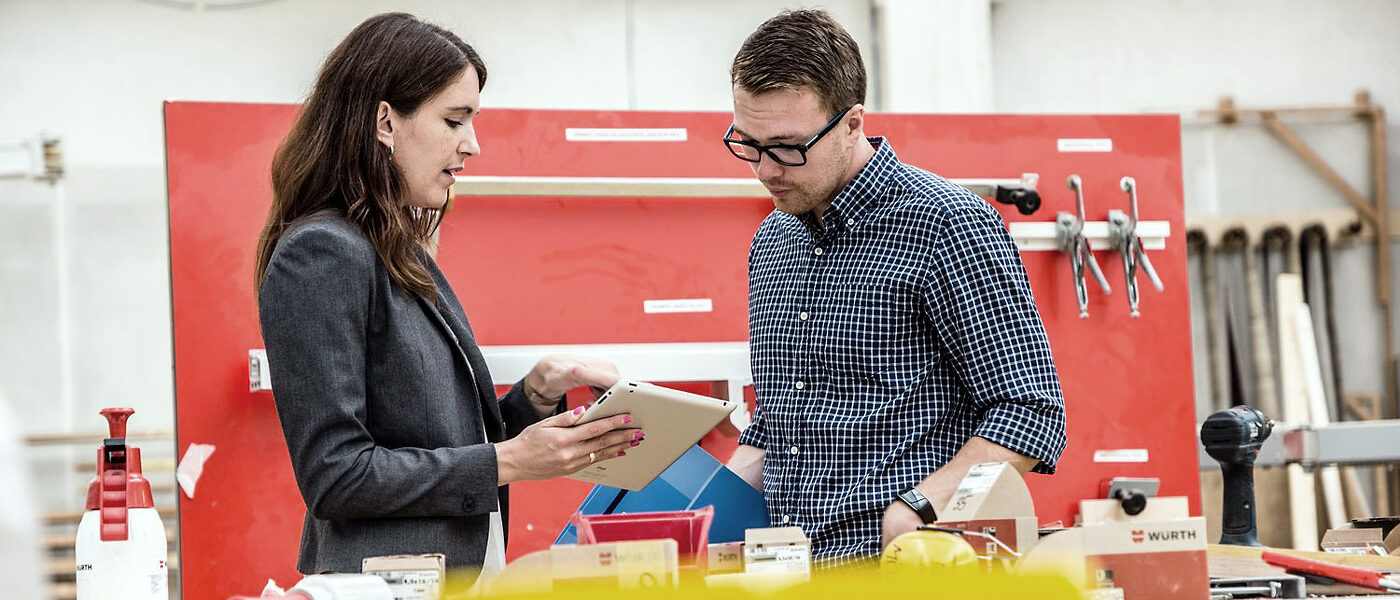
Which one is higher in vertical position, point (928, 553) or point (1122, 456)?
point (928, 553)

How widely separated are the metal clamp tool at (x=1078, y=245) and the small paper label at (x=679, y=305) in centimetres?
89

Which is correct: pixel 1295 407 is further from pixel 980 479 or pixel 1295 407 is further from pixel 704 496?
pixel 980 479

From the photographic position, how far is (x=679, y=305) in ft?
10.3

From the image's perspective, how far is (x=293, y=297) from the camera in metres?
1.65

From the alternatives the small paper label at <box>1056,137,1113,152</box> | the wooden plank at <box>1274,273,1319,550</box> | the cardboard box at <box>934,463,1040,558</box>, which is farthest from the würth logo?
the wooden plank at <box>1274,273,1319,550</box>

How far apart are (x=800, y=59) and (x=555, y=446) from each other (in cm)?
67

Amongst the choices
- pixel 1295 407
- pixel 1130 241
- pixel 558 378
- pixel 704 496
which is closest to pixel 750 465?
pixel 704 496

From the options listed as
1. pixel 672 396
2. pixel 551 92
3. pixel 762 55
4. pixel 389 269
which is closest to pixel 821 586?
pixel 672 396

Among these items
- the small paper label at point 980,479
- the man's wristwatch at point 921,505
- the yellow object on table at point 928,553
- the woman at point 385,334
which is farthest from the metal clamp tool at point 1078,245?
the yellow object on table at point 928,553

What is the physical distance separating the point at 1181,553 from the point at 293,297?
108 centimetres

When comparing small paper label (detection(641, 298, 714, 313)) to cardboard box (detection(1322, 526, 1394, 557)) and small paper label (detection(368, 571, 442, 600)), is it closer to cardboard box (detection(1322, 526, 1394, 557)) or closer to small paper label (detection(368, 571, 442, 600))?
cardboard box (detection(1322, 526, 1394, 557))

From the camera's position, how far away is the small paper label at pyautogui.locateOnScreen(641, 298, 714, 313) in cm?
312

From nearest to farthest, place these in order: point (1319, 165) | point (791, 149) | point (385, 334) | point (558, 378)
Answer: point (385, 334) → point (791, 149) → point (558, 378) → point (1319, 165)

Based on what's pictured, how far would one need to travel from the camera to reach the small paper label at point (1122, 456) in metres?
3.24
